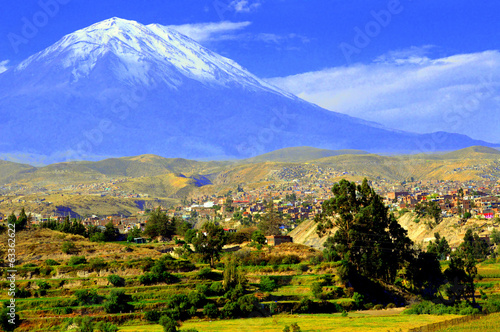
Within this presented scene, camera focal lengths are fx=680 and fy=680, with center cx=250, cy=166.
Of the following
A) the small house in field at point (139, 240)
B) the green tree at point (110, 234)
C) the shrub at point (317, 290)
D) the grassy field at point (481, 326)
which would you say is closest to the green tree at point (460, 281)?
the grassy field at point (481, 326)

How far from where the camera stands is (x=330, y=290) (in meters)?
49.4

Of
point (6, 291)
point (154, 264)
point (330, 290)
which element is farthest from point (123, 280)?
point (330, 290)

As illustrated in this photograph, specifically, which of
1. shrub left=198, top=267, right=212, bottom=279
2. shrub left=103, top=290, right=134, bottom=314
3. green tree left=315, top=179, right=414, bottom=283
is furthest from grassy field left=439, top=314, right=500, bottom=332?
shrub left=103, top=290, right=134, bottom=314

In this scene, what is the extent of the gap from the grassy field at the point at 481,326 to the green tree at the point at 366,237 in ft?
41.7

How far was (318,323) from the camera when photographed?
41.4 metres

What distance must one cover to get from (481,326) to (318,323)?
9.41 meters

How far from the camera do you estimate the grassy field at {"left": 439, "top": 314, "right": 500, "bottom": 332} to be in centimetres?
3741

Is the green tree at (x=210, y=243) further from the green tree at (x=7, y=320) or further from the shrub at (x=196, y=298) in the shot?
the green tree at (x=7, y=320)

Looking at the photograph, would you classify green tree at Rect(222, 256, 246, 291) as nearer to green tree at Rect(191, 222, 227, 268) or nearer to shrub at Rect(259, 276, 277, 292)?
shrub at Rect(259, 276, 277, 292)

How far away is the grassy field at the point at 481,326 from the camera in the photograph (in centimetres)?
3741

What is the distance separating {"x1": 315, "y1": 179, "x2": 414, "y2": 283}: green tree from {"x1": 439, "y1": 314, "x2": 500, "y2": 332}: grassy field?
12701 millimetres

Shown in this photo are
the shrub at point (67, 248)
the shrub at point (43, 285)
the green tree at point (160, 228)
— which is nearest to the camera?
the shrub at point (43, 285)

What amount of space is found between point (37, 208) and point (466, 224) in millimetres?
122351

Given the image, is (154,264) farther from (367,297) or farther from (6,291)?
(367,297)
